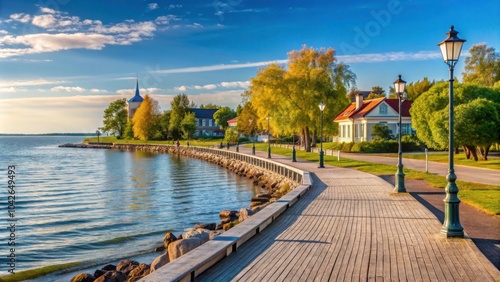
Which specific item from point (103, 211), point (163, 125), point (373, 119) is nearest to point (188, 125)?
point (163, 125)

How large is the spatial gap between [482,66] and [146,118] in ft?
245

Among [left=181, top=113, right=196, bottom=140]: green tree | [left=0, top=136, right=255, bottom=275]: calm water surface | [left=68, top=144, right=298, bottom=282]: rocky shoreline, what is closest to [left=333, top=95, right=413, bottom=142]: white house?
[left=68, top=144, right=298, bottom=282]: rocky shoreline

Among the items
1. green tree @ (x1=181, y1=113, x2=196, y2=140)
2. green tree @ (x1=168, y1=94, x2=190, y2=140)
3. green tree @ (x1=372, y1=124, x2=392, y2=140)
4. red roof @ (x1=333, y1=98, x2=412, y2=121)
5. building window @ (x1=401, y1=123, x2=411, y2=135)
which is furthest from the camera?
green tree @ (x1=168, y1=94, x2=190, y2=140)

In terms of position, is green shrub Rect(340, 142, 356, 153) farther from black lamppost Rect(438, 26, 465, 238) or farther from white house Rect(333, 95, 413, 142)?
black lamppost Rect(438, 26, 465, 238)

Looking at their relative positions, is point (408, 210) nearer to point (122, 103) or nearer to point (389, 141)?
point (389, 141)

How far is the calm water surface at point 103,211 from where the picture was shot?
16.0 metres

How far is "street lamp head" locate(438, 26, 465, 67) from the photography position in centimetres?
1033

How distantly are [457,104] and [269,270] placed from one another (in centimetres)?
3080

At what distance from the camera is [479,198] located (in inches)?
634

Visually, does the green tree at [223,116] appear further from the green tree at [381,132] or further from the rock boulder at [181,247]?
the rock boulder at [181,247]

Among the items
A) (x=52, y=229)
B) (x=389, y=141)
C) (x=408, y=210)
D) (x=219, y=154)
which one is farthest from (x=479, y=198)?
(x=219, y=154)

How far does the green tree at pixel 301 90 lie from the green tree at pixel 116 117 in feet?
306

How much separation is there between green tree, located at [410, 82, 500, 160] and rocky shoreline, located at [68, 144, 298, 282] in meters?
11.9

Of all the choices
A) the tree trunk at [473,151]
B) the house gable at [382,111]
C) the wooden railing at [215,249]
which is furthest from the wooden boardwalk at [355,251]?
the house gable at [382,111]
